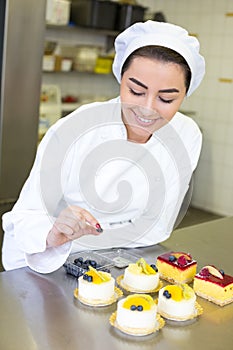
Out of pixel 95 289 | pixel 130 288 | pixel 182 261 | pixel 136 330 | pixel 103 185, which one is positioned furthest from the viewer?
pixel 103 185

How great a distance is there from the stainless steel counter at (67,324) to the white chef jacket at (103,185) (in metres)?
0.10

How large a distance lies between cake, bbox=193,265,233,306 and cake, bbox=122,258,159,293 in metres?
0.12

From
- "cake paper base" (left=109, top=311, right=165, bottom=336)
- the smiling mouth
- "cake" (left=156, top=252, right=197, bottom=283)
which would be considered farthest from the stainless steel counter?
the smiling mouth

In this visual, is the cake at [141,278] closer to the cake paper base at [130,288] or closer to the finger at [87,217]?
the cake paper base at [130,288]

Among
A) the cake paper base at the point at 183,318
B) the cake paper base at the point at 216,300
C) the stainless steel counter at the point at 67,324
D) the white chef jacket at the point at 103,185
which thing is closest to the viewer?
the stainless steel counter at the point at 67,324

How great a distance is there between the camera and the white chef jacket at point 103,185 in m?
1.48

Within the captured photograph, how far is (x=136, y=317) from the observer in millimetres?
1188

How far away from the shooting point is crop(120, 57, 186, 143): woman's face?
1445 millimetres

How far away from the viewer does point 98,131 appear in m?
1.59

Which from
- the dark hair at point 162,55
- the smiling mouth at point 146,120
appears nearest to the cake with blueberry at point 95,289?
the smiling mouth at point 146,120

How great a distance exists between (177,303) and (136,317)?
130 mm

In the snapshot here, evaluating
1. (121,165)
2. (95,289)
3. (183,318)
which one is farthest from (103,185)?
(183,318)

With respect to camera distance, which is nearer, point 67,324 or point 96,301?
point 67,324

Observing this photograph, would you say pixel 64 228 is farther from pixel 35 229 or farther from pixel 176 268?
pixel 176 268
